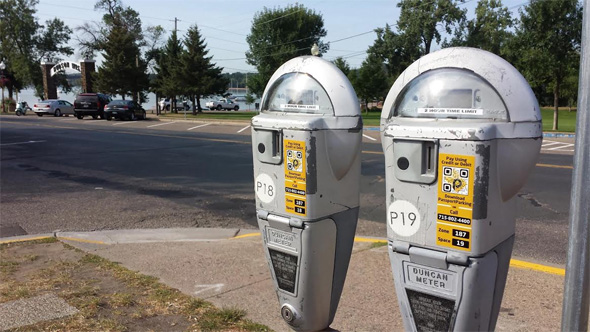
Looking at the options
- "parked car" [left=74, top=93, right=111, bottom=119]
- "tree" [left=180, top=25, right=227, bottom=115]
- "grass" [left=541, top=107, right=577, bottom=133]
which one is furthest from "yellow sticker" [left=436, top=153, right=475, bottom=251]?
"tree" [left=180, top=25, right=227, bottom=115]

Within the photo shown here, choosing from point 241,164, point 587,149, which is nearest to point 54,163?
point 241,164

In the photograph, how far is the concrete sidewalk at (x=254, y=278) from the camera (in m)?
3.26

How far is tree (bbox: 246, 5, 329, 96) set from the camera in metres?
52.5

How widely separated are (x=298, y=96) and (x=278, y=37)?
A: 170ft

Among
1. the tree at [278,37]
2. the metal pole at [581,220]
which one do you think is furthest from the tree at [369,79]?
the metal pole at [581,220]

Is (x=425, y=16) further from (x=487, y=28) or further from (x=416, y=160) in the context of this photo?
(x=416, y=160)

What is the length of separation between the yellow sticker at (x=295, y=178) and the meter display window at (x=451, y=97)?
0.57 meters

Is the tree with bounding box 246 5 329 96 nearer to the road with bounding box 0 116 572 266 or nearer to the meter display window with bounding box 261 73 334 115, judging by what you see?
the road with bounding box 0 116 572 266

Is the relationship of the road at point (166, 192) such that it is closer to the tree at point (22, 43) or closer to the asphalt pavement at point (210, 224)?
the asphalt pavement at point (210, 224)

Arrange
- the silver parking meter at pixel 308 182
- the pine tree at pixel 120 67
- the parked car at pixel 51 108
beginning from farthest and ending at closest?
the pine tree at pixel 120 67 < the parked car at pixel 51 108 < the silver parking meter at pixel 308 182

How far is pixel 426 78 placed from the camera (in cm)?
197

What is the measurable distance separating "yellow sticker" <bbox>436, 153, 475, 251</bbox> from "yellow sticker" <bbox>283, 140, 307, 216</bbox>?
2.42 ft

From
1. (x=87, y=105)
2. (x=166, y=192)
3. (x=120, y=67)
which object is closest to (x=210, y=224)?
(x=166, y=192)

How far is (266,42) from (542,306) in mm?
52147
